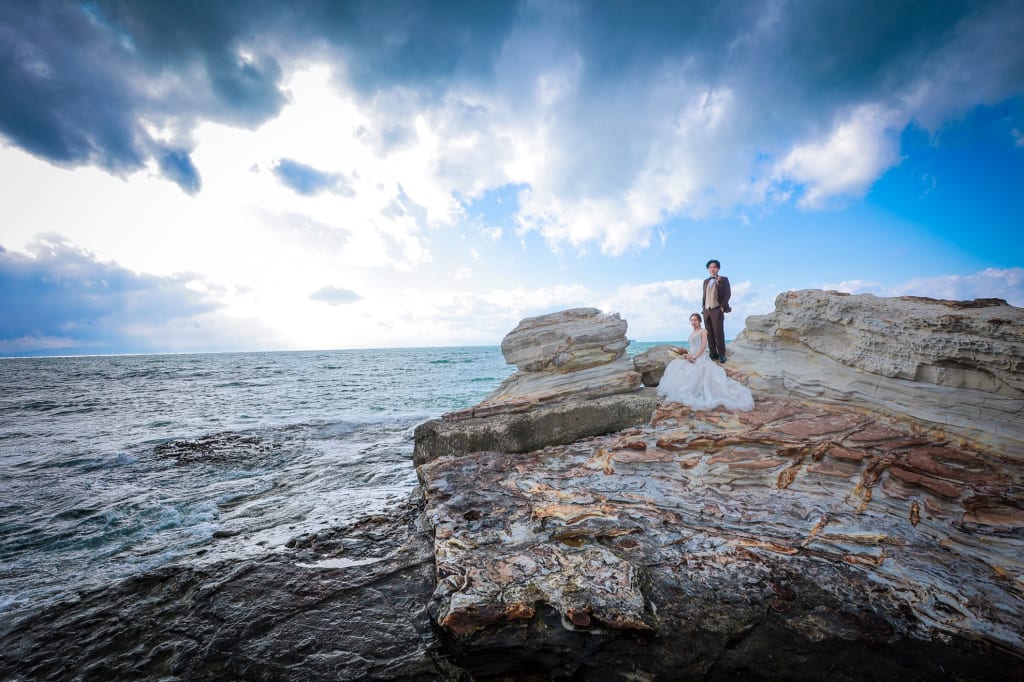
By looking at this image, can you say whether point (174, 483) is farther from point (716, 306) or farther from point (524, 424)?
point (716, 306)

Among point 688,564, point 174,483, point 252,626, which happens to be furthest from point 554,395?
point 174,483

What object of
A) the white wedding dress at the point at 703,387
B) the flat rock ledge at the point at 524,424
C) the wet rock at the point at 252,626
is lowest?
the wet rock at the point at 252,626

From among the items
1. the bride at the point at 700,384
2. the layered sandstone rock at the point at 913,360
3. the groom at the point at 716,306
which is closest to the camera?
the layered sandstone rock at the point at 913,360

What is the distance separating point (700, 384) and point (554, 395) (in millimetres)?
3280

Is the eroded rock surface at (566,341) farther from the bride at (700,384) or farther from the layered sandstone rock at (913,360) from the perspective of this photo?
the layered sandstone rock at (913,360)

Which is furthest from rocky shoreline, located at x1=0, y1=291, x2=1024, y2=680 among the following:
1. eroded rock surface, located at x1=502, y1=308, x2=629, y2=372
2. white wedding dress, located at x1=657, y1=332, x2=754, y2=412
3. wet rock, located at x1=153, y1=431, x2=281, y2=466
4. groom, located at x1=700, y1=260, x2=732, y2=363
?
wet rock, located at x1=153, y1=431, x2=281, y2=466

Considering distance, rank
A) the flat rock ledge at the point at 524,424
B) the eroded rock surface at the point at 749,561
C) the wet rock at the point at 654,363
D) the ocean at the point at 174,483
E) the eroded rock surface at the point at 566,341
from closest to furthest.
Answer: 1. the eroded rock surface at the point at 749,561
2. the ocean at the point at 174,483
3. the flat rock ledge at the point at 524,424
4. the eroded rock surface at the point at 566,341
5. the wet rock at the point at 654,363

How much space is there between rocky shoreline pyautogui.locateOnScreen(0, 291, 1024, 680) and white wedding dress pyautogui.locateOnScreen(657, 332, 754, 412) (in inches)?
20.7

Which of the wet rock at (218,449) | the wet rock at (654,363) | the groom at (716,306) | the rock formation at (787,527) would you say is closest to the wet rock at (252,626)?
the rock formation at (787,527)

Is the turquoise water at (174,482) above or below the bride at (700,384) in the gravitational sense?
below

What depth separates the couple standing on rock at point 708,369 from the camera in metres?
8.01

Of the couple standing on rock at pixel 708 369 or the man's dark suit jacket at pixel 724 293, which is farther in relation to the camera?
the man's dark suit jacket at pixel 724 293

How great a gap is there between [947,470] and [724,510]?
3.26m

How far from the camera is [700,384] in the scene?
28.4ft
